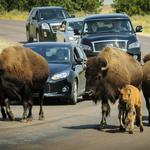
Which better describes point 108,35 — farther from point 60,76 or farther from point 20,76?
point 20,76

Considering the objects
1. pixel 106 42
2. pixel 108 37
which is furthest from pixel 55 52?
pixel 108 37

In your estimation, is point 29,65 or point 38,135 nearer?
point 38,135

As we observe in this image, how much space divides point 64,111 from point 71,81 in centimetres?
200

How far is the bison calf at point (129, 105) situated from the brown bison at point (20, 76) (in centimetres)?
298

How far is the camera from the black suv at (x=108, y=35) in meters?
28.6

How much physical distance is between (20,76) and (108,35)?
41.5 feet

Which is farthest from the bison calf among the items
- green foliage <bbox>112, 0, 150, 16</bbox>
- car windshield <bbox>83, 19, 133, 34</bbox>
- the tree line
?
green foliage <bbox>112, 0, 150, 16</bbox>

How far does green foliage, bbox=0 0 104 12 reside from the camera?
8562 cm

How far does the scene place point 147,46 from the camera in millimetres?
44906

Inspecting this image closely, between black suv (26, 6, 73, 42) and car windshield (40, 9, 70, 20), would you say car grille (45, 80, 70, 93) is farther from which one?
car windshield (40, 9, 70, 20)

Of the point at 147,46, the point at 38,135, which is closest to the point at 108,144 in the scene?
the point at 38,135

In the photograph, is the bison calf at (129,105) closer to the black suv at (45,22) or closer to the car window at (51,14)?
the black suv at (45,22)

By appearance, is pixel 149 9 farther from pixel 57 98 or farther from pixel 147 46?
pixel 57 98

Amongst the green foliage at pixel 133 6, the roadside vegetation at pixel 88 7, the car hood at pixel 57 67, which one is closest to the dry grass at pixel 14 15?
the roadside vegetation at pixel 88 7
